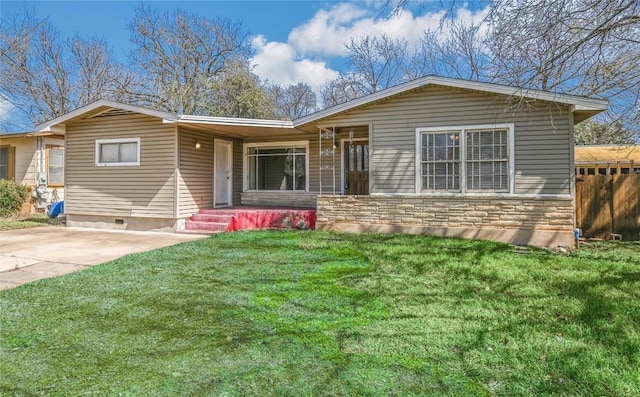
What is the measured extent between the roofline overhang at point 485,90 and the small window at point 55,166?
10.4m

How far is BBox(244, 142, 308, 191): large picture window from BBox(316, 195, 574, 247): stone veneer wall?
9.46ft

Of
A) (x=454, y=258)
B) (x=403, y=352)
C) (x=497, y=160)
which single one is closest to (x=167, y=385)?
(x=403, y=352)

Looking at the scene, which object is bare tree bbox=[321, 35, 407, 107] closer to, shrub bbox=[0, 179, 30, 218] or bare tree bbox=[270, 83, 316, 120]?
bare tree bbox=[270, 83, 316, 120]

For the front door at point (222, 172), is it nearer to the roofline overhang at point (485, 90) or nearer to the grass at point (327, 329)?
the roofline overhang at point (485, 90)

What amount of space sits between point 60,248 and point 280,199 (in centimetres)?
623

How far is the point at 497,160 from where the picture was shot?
8031mm

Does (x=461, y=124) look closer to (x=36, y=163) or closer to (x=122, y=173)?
(x=122, y=173)

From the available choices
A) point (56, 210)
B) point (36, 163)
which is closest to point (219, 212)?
point (56, 210)

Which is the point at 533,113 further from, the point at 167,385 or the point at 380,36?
the point at 380,36

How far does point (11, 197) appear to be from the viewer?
42.1ft

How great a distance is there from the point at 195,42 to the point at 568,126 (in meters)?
20.7

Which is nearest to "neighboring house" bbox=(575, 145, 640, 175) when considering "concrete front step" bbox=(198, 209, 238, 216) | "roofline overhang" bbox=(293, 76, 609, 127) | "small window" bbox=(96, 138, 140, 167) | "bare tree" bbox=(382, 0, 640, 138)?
"bare tree" bbox=(382, 0, 640, 138)

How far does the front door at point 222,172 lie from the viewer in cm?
1134

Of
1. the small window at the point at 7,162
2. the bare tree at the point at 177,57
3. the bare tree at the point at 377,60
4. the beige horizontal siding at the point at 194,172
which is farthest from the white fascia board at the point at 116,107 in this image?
the bare tree at the point at 377,60
